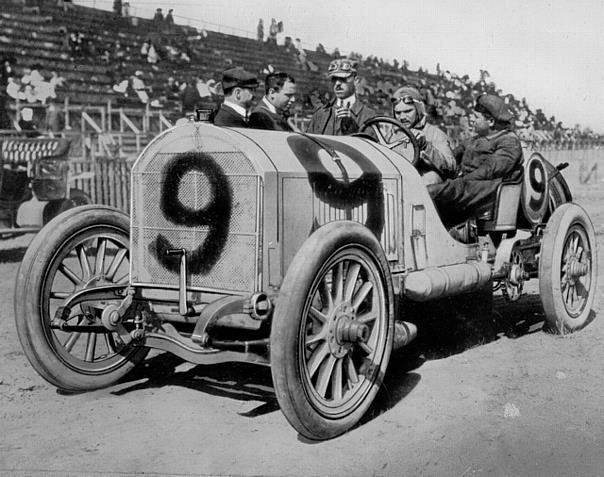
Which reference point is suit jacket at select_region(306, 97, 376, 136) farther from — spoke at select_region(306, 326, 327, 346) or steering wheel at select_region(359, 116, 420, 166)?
spoke at select_region(306, 326, 327, 346)

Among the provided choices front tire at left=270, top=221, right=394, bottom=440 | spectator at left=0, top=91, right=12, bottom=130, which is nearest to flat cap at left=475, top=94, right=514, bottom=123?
front tire at left=270, top=221, right=394, bottom=440

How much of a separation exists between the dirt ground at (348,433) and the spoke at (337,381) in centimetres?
22

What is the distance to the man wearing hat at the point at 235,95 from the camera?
554 cm

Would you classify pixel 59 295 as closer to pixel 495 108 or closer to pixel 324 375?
pixel 324 375

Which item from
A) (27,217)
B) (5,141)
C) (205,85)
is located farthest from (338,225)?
(205,85)

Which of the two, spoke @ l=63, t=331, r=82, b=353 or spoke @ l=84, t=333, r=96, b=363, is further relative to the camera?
spoke @ l=84, t=333, r=96, b=363

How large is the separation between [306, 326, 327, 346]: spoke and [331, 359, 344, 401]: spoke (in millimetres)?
201

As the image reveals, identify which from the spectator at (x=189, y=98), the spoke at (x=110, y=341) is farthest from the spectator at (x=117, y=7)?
the spoke at (x=110, y=341)

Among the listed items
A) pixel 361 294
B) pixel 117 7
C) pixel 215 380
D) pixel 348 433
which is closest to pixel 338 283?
pixel 361 294

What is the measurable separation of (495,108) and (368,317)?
2802 millimetres

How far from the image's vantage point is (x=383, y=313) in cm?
412

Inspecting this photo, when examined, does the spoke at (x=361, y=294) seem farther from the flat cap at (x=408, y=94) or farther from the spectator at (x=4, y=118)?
the spectator at (x=4, y=118)

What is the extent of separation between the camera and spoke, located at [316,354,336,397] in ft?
12.5

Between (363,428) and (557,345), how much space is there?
93.6 inches
